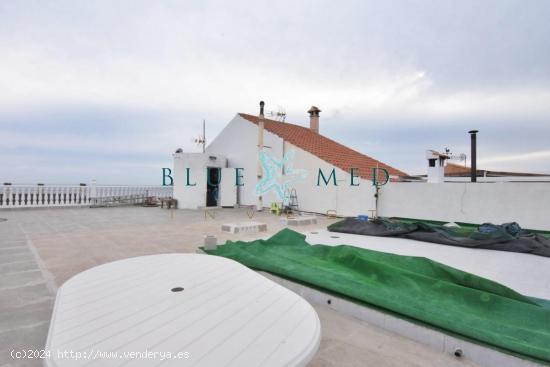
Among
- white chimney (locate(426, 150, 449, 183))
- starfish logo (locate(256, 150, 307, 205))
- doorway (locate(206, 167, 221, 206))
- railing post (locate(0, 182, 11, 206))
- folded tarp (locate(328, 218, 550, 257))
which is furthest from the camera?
doorway (locate(206, 167, 221, 206))

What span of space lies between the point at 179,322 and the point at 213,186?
460 inches

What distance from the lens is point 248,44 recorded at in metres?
8.41

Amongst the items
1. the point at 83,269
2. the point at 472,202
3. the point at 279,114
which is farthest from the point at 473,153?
the point at 83,269

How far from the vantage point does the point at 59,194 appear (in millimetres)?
11328

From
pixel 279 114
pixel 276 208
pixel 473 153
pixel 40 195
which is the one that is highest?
pixel 279 114

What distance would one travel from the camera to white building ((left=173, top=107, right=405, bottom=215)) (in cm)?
945

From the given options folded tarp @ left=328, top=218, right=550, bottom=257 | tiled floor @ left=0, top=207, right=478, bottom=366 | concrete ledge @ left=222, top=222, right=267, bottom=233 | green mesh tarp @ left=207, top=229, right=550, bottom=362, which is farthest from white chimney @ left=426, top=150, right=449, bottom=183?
green mesh tarp @ left=207, top=229, right=550, bottom=362

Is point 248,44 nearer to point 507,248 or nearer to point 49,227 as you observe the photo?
point 49,227

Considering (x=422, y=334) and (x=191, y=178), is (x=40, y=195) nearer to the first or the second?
(x=191, y=178)

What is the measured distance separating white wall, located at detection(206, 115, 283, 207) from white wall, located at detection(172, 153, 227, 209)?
1073mm

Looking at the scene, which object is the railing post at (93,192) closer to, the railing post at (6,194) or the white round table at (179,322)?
the railing post at (6,194)

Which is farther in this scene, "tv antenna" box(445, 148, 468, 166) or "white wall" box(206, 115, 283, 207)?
"tv antenna" box(445, 148, 468, 166)

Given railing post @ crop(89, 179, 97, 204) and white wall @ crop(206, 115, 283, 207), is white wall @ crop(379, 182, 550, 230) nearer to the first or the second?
white wall @ crop(206, 115, 283, 207)

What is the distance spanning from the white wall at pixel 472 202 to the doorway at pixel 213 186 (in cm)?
717
